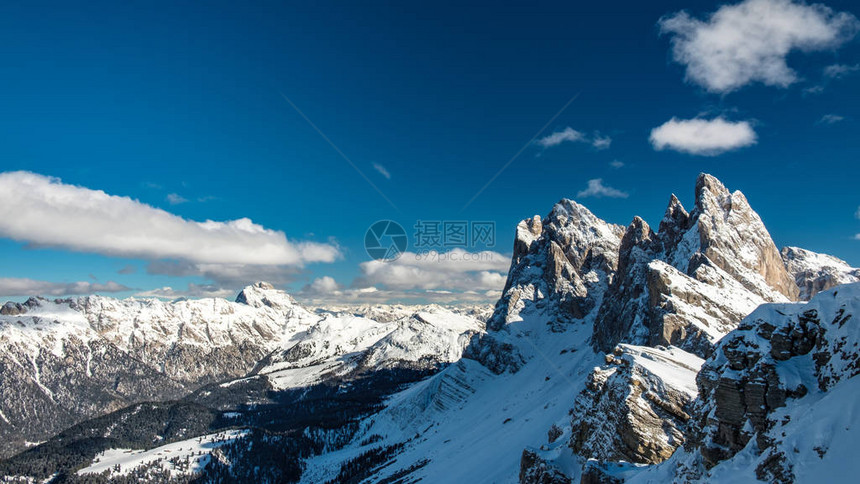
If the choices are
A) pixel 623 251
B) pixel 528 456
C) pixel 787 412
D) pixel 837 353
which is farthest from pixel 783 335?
pixel 623 251

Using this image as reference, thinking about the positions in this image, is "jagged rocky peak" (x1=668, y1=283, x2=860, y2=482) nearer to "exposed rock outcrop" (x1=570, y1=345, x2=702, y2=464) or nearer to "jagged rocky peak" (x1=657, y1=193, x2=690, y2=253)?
"exposed rock outcrop" (x1=570, y1=345, x2=702, y2=464)

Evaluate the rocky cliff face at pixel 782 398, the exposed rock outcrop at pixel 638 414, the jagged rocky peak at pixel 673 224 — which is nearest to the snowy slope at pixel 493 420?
the exposed rock outcrop at pixel 638 414

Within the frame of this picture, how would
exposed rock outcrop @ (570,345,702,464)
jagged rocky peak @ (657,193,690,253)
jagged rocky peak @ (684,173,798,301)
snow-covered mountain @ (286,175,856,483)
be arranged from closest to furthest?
exposed rock outcrop @ (570,345,702,464)
snow-covered mountain @ (286,175,856,483)
jagged rocky peak @ (684,173,798,301)
jagged rocky peak @ (657,193,690,253)

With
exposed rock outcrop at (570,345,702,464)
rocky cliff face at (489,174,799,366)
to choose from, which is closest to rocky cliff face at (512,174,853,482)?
exposed rock outcrop at (570,345,702,464)

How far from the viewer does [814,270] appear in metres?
162

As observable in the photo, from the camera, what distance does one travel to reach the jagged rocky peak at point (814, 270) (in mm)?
152000

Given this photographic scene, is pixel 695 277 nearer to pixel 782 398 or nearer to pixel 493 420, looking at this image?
pixel 493 420

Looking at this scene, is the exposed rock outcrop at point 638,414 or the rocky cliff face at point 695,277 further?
the rocky cliff face at point 695,277

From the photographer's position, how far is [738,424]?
24.1 meters

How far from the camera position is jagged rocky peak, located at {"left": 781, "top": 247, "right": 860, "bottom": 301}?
152000 mm

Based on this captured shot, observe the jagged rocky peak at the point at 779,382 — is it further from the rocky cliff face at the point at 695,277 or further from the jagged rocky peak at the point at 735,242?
the jagged rocky peak at the point at 735,242

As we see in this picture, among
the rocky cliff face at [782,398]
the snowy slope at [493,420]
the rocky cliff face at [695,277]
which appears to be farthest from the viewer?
the snowy slope at [493,420]

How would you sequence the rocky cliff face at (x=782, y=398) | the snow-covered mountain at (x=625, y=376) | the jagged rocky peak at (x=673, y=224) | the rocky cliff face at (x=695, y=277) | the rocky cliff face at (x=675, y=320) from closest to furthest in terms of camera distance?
1. the rocky cliff face at (x=782, y=398)
2. the rocky cliff face at (x=675, y=320)
3. the snow-covered mountain at (x=625, y=376)
4. the rocky cliff face at (x=695, y=277)
5. the jagged rocky peak at (x=673, y=224)

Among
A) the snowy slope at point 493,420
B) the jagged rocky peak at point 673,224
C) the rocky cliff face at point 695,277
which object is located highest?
the jagged rocky peak at point 673,224
